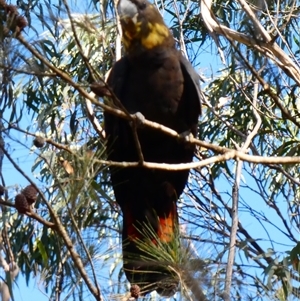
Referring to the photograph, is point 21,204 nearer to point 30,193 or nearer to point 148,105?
point 30,193

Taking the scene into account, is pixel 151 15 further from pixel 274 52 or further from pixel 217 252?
pixel 217 252

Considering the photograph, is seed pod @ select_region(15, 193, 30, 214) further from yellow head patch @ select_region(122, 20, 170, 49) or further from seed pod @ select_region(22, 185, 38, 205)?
yellow head patch @ select_region(122, 20, 170, 49)

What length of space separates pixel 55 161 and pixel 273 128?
199 centimetres

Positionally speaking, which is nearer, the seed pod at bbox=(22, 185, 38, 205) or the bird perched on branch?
the seed pod at bbox=(22, 185, 38, 205)

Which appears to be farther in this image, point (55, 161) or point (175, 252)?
point (55, 161)

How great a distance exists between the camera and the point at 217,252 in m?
1.77

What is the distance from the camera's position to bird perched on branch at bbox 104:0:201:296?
240cm

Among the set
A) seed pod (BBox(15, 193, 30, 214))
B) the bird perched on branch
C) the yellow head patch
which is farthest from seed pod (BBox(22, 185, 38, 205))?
the yellow head patch

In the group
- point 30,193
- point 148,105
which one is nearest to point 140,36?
point 148,105

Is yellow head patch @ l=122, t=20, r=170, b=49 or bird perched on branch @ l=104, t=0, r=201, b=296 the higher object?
yellow head patch @ l=122, t=20, r=170, b=49

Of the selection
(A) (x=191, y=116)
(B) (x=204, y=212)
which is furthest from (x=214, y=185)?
(A) (x=191, y=116)

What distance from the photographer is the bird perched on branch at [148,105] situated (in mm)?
2400

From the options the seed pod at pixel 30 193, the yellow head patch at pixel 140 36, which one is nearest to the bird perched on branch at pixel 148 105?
the yellow head patch at pixel 140 36

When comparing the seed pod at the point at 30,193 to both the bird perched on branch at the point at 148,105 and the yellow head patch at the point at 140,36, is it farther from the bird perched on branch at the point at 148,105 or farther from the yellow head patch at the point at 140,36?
the yellow head patch at the point at 140,36
